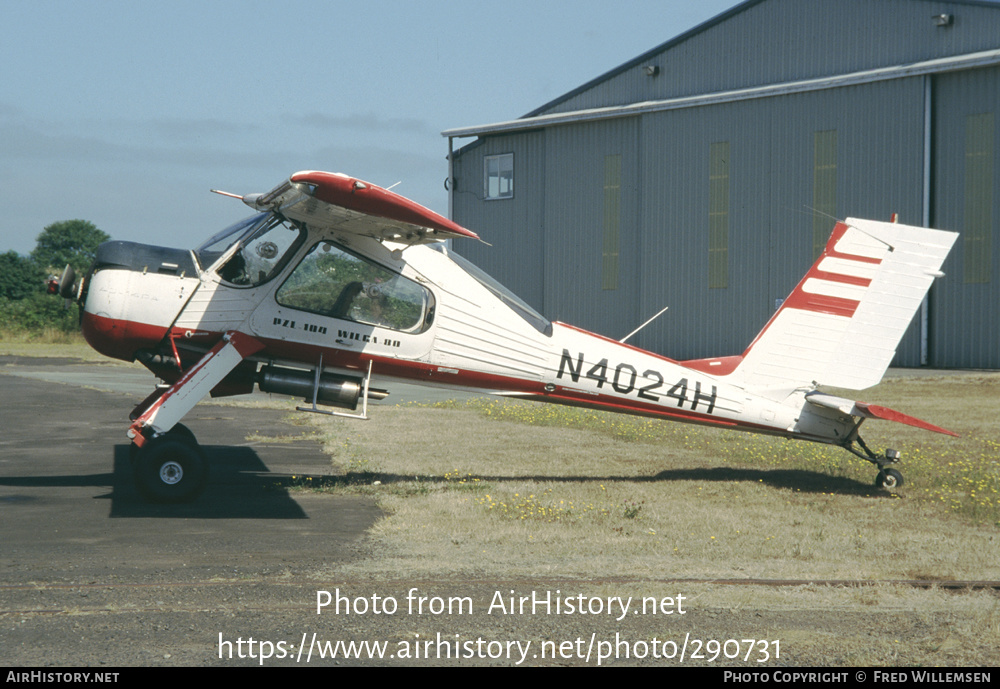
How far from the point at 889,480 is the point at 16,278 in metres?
64.6

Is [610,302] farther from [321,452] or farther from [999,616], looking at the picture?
[999,616]

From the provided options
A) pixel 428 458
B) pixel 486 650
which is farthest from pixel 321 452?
pixel 486 650

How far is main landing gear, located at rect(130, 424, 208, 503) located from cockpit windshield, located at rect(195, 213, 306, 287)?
174cm

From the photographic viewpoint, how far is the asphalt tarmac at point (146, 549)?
4.74 meters

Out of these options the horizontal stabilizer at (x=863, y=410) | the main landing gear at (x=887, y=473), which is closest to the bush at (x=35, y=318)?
the horizontal stabilizer at (x=863, y=410)

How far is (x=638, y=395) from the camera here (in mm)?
9773

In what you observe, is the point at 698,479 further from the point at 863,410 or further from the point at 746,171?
the point at 746,171

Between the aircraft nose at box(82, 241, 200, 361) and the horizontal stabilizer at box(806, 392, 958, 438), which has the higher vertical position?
the aircraft nose at box(82, 241, 200, 361)

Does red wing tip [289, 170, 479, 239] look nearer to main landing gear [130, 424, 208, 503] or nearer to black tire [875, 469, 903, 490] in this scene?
main landing gear [130, 424, 208, 503]

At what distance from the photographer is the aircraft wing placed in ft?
24.5

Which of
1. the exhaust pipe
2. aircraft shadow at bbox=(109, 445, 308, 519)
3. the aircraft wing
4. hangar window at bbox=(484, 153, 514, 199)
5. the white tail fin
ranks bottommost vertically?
aircraft shadow at bbox=(109, 445, 308, 519)

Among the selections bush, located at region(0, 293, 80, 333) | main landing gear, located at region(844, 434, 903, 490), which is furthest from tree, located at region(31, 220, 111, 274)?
main landing gear, located at region(844, 434, 903, 490)

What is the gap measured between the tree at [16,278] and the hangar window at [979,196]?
54.3 metres

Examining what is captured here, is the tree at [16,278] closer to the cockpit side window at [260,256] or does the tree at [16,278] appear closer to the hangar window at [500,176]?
the hangar window at [500,176]
